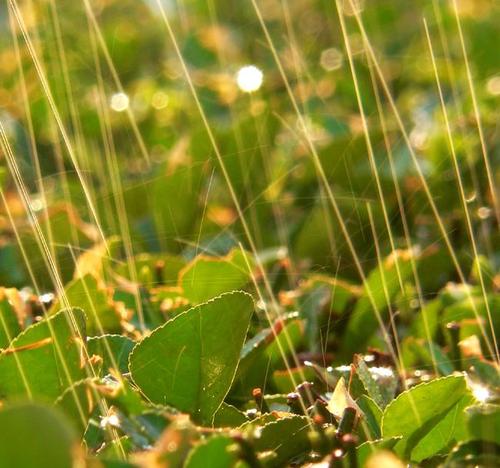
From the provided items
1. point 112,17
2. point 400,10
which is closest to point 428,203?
point 400,10

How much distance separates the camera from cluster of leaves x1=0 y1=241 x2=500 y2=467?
3.02ft

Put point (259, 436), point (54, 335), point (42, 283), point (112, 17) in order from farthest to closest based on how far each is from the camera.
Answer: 1. point (112, 17)
2. point (42, 283)
3. point (54, 335)
4. point (259, 436)

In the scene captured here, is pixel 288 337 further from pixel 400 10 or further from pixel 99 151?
pixel 400 10

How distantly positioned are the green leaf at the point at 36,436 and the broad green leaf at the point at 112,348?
483 millimetres

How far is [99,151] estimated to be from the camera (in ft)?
8.54

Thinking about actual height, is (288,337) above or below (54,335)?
below

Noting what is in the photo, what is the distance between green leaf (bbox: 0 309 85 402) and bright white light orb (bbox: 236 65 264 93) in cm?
178

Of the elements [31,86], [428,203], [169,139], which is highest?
[31,86]

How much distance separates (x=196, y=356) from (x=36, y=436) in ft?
1.31

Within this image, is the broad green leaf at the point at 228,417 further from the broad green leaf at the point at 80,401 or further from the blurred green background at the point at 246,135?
the blurred green background at the point at 246,135

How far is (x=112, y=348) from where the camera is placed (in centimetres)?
124

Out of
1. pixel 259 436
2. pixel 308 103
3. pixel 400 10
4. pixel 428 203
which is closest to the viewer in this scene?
pixel 259 436

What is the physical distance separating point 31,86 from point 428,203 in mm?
1441

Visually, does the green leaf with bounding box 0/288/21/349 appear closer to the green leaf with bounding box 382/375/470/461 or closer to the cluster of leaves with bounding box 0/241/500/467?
the cluster of leaves with bounding box 0/241/500/467
